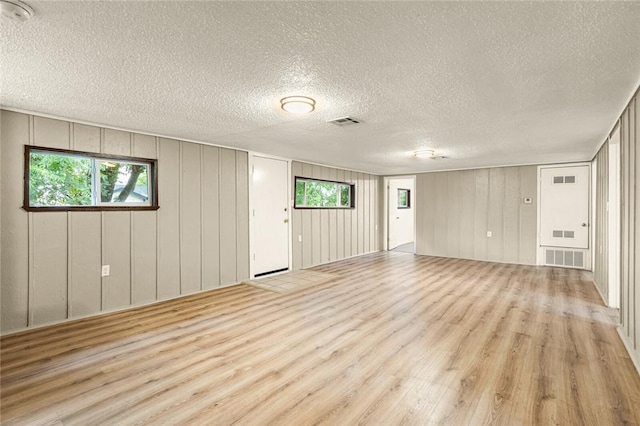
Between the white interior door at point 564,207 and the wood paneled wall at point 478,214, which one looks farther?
the wood paneled wall at point 478,214

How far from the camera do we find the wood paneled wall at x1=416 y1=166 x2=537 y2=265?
21.0 ft

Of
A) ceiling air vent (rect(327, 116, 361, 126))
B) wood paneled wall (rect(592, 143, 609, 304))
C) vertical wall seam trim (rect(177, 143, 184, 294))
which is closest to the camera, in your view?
ceiling air vent (rect(327, 116, 361, 126))

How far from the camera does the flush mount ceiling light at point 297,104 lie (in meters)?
2.58

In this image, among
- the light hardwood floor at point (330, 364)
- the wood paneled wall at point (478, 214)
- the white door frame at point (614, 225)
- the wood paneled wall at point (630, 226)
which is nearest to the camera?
the light hardwood floor at point (330, 364)

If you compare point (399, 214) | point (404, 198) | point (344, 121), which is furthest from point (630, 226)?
point (404, 198)

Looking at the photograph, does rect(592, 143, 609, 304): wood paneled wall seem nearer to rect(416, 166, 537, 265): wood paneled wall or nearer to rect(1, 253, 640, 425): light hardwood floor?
rect(1, 253, 640, 425): light hardwood floor

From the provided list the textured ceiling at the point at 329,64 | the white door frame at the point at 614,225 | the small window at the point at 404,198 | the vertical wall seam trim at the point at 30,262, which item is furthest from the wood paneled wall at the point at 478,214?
the vertical wall seam trim at the point at 30,262

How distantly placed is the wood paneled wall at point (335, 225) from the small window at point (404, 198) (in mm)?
1411

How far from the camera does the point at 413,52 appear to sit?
5.98ft

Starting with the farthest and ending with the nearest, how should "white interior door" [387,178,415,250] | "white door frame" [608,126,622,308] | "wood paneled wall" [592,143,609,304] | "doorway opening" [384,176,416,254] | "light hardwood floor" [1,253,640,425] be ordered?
"white interior door" [387,178,415,250], "doorway opening" [384,176,416,254], "wood paneled wall" [592,143,609,304], "white door frame" [608,126,622,308], "light hardwood floor" [1,253,640,425]

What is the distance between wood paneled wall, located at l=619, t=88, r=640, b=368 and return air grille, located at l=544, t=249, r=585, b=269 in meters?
3.76

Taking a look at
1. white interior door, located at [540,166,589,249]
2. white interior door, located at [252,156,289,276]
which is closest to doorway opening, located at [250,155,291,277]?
white interior door, located at [252,156,289,276]

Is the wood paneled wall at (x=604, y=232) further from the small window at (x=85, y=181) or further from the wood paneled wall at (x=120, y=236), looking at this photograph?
the small window at (x=85, y=181)

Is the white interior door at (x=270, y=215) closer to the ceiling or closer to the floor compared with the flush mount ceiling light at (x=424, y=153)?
closer to the floor
